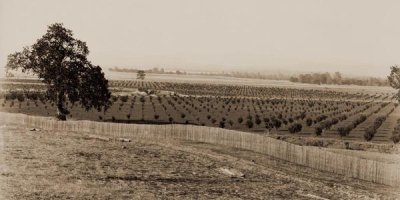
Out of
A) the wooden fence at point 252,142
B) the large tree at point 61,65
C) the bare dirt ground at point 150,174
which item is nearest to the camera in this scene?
the bare dirt ground at point 150,174

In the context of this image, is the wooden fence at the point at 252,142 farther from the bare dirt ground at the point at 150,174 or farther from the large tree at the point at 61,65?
the large tree at the point at 61,65

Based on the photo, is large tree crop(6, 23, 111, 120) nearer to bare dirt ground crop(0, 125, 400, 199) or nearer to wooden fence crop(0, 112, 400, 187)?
wooden fence crop(0, 112, 400, 187)

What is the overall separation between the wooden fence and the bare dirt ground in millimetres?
774

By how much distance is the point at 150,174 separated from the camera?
863 inches

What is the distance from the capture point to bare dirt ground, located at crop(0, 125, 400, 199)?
18.3m

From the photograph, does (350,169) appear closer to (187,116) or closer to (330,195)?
(330,195)

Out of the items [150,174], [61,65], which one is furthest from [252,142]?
[61,65]

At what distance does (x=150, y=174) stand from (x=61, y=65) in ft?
88.5

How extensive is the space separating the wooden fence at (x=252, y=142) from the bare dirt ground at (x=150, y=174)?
2.54 feet

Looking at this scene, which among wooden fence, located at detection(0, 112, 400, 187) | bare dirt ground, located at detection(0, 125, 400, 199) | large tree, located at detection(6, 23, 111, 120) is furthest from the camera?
large tree, located at detection(6, 23, 111, 120)

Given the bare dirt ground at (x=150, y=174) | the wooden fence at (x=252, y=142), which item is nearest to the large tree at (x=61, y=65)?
the wooden fence at (x=252, y=142)

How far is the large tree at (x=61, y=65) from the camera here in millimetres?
46188

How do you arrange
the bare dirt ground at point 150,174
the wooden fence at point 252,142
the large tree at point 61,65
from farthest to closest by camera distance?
the large tree at point 61,65
the wooden fence at point 252,142
the bare dirt ground at point 150,174

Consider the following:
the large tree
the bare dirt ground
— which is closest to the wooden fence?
the bare dirt ground
